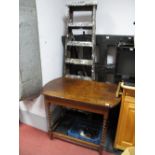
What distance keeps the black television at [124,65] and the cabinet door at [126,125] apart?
46cm

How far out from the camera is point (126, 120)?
1.93m

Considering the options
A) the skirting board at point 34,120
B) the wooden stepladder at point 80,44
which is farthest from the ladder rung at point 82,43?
the skirting board at point 34,120

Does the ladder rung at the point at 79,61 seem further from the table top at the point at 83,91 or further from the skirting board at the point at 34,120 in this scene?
the skirting board at the point at 34,120

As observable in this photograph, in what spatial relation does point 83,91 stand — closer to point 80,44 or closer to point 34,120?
point 80,44

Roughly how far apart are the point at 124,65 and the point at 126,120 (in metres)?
0.73

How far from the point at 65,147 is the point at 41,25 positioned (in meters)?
1.47

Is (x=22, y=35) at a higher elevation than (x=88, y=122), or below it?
higher

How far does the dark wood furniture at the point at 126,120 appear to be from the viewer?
1.85m

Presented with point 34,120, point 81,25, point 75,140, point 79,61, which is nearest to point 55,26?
point 81,25

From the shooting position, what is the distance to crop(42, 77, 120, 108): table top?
182 centimetres
